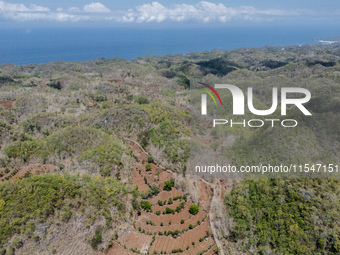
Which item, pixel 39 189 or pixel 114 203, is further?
pixel 114 203

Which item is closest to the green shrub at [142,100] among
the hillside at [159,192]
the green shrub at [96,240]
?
the hillside at [159,192]

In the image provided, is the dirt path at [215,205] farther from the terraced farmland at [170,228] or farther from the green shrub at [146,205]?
the green shrub at [146,205]

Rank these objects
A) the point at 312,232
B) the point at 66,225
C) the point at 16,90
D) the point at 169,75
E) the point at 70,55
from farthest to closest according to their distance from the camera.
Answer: the point at 70,55 → the point at 169,75 → the point at 16,90 → the point at 66,225 → the point at 312,232

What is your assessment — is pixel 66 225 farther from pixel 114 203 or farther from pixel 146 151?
pixel 146 151

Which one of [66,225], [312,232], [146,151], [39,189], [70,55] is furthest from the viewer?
[70,55]

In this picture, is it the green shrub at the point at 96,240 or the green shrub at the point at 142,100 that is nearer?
the green shrub at the point at 96,240

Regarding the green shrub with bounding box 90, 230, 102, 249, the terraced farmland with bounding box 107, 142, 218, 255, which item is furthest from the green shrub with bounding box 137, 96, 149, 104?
the green shrub with bounding box 90, 230, 102, 249

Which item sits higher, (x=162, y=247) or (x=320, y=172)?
(x=320, y=172)

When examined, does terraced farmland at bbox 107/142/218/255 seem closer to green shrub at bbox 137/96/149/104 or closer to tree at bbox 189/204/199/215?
tree at bbox 189/204/199/215

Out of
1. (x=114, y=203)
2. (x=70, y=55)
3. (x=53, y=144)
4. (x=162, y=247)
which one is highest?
(x=70, y=55)

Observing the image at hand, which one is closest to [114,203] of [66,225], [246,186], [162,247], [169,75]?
[66,225]

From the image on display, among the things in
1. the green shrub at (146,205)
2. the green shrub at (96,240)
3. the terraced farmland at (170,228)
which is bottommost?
the terraced farmland at (170,228)
